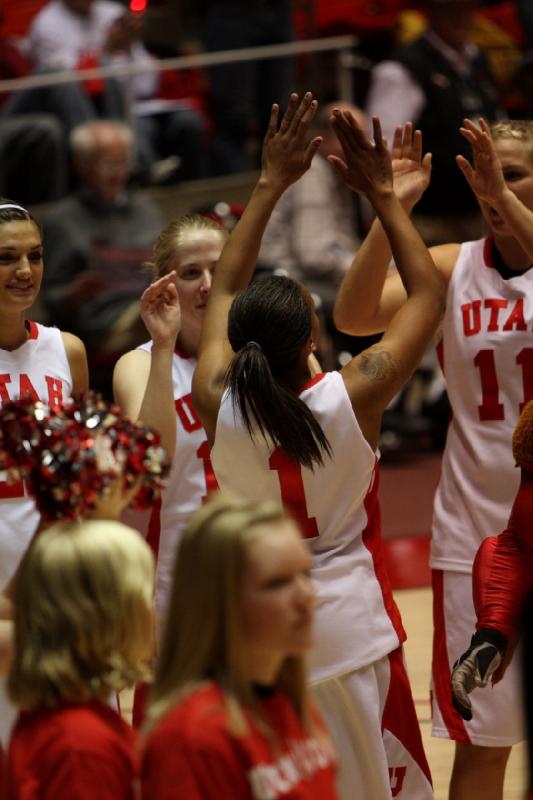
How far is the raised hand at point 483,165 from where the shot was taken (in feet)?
11.9

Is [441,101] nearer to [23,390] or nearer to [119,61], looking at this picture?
[119,61]

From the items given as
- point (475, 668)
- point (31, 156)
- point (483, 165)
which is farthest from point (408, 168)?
point (31, 156)

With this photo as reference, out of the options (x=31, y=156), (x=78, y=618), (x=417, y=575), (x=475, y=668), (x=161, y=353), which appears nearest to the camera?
(x=78, y=618)

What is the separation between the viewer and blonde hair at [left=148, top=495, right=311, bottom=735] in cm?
214

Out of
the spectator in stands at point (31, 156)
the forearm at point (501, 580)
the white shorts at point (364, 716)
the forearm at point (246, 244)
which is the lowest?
the white shorts at point (364, 716)

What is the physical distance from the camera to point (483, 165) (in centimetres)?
367

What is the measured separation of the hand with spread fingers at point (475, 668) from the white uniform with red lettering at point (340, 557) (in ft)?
0.79

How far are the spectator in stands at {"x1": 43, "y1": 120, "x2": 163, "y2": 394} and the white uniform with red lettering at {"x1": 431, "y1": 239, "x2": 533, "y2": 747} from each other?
3927 mm

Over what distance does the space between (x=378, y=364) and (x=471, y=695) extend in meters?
1.10

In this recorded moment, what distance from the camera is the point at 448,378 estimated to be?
401 cm

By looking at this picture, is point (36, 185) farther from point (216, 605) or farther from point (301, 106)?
point (216, 605)

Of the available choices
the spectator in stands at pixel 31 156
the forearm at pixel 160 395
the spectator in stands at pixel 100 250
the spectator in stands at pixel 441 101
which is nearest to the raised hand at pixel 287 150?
the forearm at pixel 160 395

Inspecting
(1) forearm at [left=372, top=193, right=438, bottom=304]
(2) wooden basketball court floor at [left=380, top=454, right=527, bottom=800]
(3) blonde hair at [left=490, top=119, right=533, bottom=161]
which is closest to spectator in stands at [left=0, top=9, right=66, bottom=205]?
(2) wooden basketball court floor at [left=380, top=454, right=527, bottom=800]

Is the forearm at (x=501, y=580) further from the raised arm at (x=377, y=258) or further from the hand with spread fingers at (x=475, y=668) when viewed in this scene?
the raised arm at (x=377, y=258)
